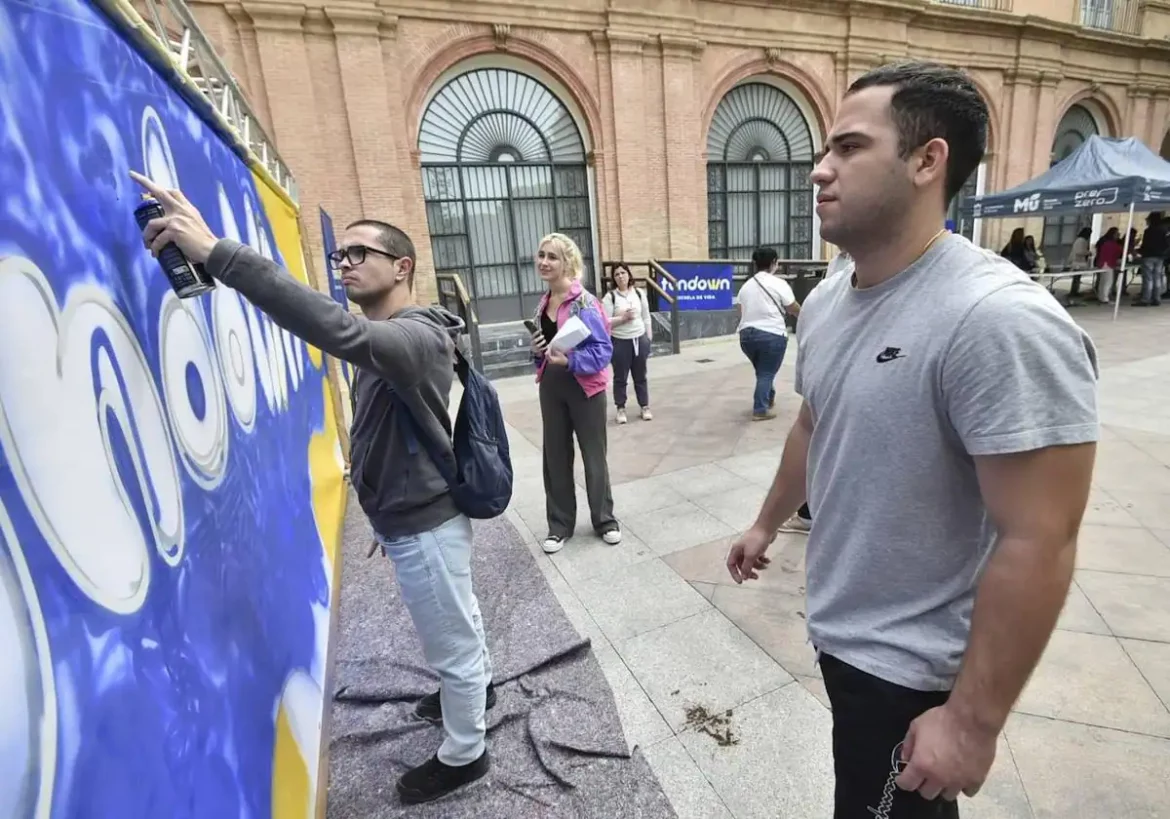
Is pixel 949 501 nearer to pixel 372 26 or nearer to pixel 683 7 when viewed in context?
pixel 372 26

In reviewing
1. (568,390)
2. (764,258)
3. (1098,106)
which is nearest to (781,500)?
(568,390)

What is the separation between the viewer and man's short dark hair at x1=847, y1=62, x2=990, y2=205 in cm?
106

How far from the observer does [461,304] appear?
10219 millimetres

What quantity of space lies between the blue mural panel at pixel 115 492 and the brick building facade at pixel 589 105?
31.1 ft

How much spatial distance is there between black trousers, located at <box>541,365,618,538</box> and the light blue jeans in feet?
5.54

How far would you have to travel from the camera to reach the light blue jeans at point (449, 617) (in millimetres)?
1930

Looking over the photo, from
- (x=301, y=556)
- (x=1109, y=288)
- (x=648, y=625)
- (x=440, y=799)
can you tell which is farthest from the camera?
(x=1109, y=288)

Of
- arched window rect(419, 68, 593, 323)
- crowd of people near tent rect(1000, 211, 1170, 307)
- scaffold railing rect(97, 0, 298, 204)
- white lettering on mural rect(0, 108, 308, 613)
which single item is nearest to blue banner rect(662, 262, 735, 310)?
arched window rect(419, 68, 593, 323)

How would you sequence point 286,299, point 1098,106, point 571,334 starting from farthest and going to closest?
point 1098,106
point 571,334
point 286,299

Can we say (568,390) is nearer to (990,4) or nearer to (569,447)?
(569,447)

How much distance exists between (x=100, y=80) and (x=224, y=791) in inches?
63.3

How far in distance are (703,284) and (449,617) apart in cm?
1021

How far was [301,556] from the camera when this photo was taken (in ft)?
8.35

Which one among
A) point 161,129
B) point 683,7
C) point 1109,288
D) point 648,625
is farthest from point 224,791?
point 1109,288
